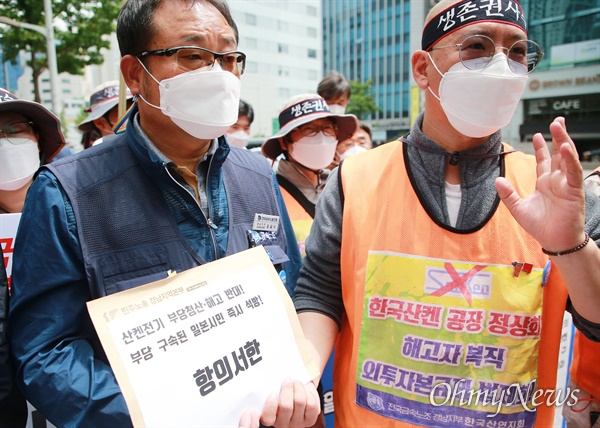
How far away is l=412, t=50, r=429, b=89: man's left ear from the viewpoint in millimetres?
1725

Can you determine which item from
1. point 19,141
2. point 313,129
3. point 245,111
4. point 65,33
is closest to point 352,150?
point 245,111

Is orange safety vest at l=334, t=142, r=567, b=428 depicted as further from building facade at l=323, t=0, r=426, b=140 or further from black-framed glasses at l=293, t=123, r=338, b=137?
building facade at l=323, t=0, r=426, b=140

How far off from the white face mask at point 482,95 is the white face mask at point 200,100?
786 millimetres

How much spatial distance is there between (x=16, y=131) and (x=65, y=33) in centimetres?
1387

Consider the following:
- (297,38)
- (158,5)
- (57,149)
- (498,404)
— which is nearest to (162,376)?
(498,404)

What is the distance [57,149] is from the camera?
2479 millimetres

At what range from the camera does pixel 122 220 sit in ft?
4.71

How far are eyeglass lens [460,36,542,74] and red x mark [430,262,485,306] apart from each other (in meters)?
0.69

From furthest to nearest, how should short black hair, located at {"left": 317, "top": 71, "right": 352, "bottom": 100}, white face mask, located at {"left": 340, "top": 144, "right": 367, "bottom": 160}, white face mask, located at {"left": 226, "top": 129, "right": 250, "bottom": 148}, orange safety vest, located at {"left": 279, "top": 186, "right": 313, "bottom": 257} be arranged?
white face mask, located at {"left": 226, "top": 129, "right": 250, "bottom": 148}
white face mask, located at {"left": 340, "top": 144, "right": 367, "bottom": 160}
short black hair, located at {"left": 317, "top": 71, "right": 352, "bottom": 100}
orange safety vest, located at {"left": 279, "top": 186, "right": 313, "bottom": 257}

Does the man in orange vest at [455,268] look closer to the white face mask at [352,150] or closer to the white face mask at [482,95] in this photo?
the white face mask at [482,95]

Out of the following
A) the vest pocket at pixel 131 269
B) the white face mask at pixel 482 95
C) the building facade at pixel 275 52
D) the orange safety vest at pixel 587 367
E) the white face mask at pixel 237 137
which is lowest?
the orange safety vest at pixel 587 367

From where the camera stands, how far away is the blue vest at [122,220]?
1.37 meters

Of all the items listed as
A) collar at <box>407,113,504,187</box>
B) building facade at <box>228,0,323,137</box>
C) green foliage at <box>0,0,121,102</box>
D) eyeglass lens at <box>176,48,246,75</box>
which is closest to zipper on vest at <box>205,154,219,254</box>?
eyeglass lens at <box>176,48,246,75</box>

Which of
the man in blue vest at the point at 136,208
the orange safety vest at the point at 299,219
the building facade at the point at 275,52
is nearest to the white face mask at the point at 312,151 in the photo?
the orange safety vest at the point at 299,219
